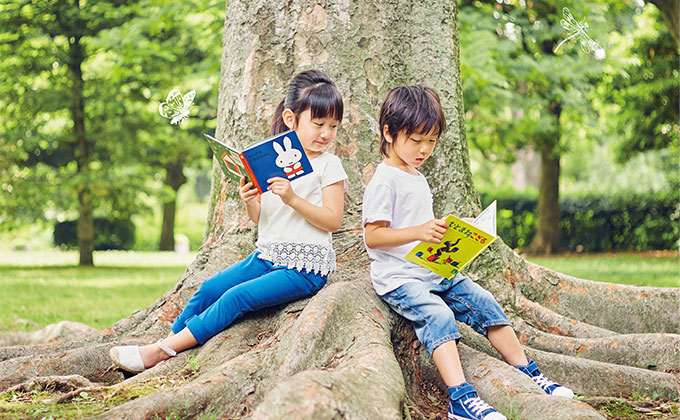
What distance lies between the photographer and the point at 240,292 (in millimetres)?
3297

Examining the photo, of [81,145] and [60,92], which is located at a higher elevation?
[60,92]

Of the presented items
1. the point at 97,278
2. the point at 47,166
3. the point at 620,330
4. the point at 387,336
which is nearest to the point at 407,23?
the point at 387,336

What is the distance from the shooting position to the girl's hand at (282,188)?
3.12 meters

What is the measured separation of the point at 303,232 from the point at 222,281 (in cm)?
54

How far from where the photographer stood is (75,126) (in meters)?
15.1

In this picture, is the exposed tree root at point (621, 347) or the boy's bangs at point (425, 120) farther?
the exposed tree root at point (621, 347)

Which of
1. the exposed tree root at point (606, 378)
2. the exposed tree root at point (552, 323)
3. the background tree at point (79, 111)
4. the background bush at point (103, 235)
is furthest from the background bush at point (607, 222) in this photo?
the exposed tree root at point (606, 378)

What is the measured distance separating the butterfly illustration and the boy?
102cm

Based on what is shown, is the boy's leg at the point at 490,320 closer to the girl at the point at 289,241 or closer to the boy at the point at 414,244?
the boy at the point at 414,244

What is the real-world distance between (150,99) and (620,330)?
12980 mm

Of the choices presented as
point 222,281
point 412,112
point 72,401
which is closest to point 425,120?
point 412,112

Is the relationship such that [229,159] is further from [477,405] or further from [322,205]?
[477,405]

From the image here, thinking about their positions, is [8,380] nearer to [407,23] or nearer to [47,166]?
[407,23]

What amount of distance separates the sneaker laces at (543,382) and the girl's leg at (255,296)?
117 cm
